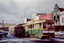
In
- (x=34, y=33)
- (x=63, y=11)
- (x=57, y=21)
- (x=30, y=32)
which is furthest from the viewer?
(x=57, y=21)

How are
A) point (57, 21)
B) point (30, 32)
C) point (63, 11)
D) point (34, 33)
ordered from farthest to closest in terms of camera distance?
1. point (57, 21)
2. point (63, 11)
3. point (30, 32)
4. point (34, 33)

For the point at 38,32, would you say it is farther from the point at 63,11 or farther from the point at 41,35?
the point at 63,11

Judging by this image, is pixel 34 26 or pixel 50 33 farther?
pixel 34 26

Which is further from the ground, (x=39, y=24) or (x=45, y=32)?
(x=39, y=24)

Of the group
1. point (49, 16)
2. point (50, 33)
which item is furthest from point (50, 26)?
point (49, 16)

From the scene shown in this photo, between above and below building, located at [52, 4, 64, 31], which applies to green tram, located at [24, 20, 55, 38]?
below

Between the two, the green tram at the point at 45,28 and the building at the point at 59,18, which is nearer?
the green tram at the point at 45,28

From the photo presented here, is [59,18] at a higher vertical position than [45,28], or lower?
higher

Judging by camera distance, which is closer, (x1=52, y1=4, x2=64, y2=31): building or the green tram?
the green tram

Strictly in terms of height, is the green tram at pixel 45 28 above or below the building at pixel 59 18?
below

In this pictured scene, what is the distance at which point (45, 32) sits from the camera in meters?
13.5

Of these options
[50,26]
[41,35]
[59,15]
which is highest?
[59,15]

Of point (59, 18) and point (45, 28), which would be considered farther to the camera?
point (59, 18)

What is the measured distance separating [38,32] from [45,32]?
1.01 meters
